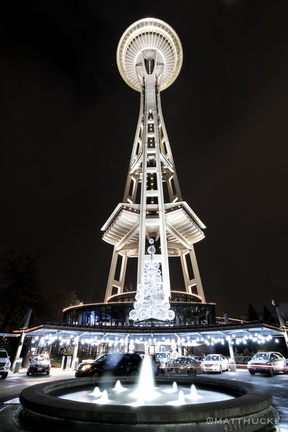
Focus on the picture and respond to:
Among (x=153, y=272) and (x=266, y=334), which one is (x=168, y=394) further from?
(x=153, y=272)

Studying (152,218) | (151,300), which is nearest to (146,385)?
(151,300)

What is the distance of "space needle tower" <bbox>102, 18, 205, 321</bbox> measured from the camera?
50906 millimetres

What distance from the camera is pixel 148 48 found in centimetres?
7238

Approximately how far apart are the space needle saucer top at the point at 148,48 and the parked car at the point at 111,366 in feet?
256

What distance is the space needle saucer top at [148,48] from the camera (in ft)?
233

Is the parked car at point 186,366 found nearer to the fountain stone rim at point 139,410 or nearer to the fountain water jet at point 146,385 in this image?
the fountain water jet at point 146,385

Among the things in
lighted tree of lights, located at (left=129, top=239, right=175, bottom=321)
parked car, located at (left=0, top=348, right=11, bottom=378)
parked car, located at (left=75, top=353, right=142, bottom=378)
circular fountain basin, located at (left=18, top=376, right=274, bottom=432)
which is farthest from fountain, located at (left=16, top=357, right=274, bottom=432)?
lighted tree of lights, located at (left=129, top=239, right=175, bottom=321)

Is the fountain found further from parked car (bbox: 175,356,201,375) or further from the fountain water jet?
parked car (bbox: 175,356,201,375)

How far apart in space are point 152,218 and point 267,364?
133 ft

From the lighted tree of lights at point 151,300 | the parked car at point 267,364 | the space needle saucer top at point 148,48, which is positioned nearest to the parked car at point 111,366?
the parked car at point 267,364

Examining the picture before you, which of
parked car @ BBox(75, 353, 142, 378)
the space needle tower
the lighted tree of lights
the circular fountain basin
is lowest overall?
the circular fountain basin

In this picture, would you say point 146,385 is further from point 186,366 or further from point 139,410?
point 186,366

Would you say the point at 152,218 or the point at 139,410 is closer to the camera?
the point at 139,410

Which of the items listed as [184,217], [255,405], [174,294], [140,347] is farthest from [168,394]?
[184,217]
